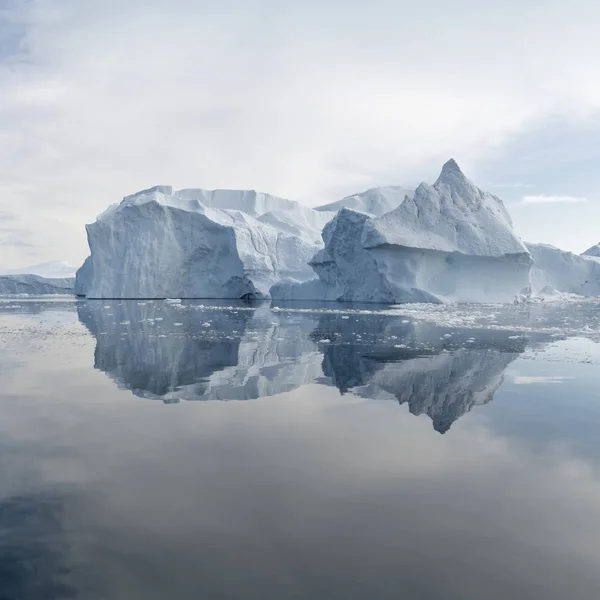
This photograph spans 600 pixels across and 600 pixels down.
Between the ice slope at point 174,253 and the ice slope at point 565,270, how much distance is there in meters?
20.1

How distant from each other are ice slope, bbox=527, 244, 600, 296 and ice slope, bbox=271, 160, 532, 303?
11.1 m

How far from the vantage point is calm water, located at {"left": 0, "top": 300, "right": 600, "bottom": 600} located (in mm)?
2129

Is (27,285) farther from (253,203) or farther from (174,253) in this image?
(174,253)

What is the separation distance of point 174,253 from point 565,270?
29938 millimetres

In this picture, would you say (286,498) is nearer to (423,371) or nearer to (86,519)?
(86,519)

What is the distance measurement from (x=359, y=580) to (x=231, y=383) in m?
4.12

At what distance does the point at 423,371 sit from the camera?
22.5 feet

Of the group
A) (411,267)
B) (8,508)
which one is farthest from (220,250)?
(8,508)

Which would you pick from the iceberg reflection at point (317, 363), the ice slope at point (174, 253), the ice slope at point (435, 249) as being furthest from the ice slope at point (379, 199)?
the iceberg reflection at point (317, 363)

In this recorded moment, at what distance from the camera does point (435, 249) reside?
26.7 meters

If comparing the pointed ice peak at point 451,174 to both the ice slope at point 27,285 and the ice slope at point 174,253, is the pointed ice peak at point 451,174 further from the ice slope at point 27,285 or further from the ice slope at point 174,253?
the ice slope at point 27,285

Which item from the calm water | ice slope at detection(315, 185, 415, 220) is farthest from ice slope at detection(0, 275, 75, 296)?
the calm water

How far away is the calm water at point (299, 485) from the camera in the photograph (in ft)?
6.98

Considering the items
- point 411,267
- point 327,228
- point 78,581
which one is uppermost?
point 327,228
